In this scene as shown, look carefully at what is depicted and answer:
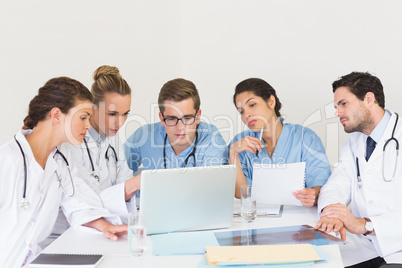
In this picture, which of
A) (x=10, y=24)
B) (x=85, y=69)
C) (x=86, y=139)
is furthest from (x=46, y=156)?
(x=85, y=69)

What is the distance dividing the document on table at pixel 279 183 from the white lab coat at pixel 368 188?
133 millimetres

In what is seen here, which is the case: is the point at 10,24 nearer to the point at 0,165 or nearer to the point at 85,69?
the point at 85,69

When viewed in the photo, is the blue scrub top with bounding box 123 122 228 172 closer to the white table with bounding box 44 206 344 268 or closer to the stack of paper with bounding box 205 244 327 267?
the white table with bounding box 44 206 344 268

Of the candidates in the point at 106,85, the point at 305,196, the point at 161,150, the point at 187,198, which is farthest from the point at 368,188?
the point at 106,85

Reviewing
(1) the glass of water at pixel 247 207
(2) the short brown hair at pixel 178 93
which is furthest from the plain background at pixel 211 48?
(1) the glass of water at pixel 247 207

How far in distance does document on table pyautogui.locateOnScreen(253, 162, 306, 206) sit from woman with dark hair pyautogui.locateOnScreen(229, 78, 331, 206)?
232 mm

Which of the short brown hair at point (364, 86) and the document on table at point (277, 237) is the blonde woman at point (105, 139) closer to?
the document on table at point (277, 237)

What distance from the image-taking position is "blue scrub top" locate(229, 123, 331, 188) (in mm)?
2557

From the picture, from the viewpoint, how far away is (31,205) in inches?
73.8

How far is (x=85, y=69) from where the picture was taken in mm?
3232

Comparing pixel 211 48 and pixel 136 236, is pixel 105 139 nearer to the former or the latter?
pixel 136 236

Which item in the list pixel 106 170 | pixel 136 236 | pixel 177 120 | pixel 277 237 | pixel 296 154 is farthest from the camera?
pixel 296 154

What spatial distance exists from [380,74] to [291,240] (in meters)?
1.95

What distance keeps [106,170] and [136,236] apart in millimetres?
835
